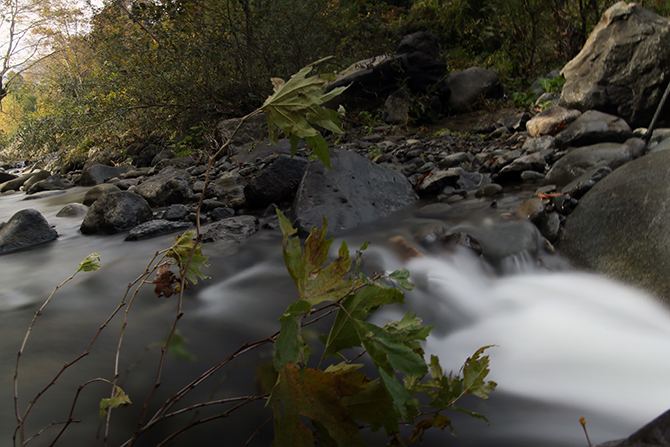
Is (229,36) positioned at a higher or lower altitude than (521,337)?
higher

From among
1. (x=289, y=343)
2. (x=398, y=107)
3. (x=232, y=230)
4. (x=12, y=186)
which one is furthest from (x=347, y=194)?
(x=12, y=186)

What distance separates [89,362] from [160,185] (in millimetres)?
4379

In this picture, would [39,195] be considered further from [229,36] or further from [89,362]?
[89,362]

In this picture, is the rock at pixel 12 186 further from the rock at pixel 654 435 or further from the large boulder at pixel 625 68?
the rock at pixel 654 435

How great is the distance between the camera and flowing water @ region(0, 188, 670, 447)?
54.7 inches

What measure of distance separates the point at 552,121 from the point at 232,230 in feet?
16.1

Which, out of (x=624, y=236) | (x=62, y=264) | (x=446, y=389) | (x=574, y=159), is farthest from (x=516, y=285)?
(x=62, y=264)

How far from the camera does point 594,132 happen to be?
504 cm

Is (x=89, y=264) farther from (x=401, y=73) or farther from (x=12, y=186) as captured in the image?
(x=12, y=186)

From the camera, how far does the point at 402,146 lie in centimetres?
708

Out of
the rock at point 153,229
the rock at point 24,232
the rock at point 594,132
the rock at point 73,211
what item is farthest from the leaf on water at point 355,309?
the rock at point 73,211

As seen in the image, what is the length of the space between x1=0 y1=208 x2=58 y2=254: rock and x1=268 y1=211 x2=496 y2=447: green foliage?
4228 millimetres

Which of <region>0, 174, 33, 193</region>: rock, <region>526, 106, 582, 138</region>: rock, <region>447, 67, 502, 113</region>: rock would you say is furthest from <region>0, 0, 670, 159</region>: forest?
<region>526, 106, 582, 138</region>: rock

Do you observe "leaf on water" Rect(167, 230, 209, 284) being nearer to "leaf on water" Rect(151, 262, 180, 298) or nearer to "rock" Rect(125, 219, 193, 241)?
"leaf on water" Rect(151, 262, 180, 298)
